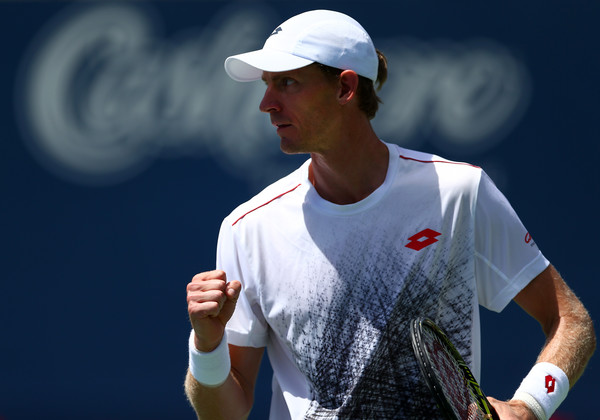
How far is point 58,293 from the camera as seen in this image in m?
5.37

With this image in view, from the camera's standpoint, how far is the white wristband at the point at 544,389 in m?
2.52

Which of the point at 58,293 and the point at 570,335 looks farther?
the point at 58,293

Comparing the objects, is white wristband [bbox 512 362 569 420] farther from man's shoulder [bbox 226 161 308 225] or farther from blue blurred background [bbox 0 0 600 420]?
blue blurred background [bbox 0 0 600 420]

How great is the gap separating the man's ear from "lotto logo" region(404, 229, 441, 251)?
428 millimetres

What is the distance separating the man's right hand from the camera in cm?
249

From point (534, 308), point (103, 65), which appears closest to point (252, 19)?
point (103, 65)

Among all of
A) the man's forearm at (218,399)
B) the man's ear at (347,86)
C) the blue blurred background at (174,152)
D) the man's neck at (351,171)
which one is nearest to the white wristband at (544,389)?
the man's neck at (351,171)

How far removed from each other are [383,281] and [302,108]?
1.71ft

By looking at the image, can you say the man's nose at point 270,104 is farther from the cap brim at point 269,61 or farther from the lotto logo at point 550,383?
the lotto logo at point 550,383

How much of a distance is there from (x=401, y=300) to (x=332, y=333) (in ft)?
0.68

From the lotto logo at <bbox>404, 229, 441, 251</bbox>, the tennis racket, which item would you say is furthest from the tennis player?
the tennis racket

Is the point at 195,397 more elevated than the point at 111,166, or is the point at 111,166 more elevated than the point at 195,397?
the point at 111,166

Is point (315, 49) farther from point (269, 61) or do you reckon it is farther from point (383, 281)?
point (383, 281)

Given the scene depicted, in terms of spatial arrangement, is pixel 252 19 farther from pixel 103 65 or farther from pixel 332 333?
pixel 332 333
